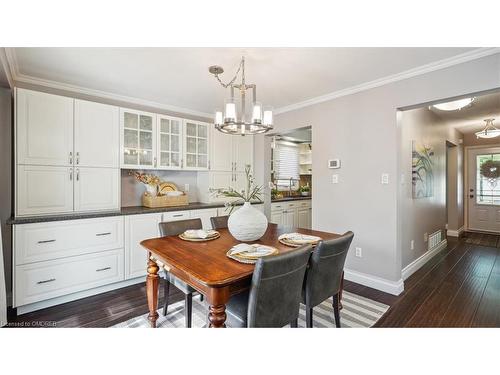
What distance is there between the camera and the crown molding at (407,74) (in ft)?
6.56

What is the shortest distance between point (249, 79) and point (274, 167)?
2854mm

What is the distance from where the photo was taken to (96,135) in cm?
265

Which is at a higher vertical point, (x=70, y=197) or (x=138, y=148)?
(x=138, y=148)

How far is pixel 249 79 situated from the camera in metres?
2.56

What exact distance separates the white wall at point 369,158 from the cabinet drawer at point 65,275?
8.25 ft

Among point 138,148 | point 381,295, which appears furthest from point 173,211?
point 381,295

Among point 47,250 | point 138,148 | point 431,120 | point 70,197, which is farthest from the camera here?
point 431,120

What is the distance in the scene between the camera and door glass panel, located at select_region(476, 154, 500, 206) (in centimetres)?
532

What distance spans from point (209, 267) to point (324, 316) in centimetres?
136

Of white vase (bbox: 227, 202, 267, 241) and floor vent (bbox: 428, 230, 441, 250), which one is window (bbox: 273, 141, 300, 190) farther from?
white vase (bbox: 227, 202, 267, 241)

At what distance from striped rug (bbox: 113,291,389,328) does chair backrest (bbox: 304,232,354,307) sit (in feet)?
1.75

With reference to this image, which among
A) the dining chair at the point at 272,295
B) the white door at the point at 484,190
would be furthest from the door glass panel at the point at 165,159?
the white door at the point at 484,190

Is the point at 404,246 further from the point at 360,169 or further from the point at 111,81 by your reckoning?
the point at 111,81

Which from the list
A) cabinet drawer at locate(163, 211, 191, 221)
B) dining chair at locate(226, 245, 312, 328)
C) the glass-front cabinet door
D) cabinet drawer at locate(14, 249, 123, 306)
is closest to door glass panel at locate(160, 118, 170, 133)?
the glass-front cabinet door
